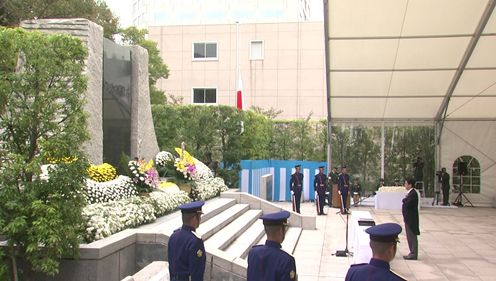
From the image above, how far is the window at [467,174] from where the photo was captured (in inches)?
893

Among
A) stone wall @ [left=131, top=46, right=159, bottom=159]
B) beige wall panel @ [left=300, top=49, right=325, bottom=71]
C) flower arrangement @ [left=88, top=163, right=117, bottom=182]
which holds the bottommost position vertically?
flower arrangement @ [left=88, top=163, right=117, bottom=182]

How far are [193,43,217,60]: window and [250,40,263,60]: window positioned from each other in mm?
3139

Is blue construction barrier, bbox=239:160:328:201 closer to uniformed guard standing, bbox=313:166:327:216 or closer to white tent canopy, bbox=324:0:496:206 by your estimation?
white tent canopy, bbox=324:0:496:206

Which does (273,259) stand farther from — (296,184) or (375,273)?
(296,184)

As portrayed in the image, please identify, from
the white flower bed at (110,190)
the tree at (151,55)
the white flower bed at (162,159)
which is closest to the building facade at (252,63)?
the tree at (151,55)

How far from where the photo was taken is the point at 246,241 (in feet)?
38.2

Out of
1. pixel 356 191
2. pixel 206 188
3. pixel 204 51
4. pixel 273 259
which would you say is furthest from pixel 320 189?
pixel 204 51

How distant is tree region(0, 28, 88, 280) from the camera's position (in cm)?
668

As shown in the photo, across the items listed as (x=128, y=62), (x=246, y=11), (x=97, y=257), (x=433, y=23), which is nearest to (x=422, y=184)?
(x=433, y=23)

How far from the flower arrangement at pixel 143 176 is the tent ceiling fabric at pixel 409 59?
633 cm

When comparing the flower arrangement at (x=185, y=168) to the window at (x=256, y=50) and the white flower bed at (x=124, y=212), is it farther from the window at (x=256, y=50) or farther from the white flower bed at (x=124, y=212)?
the window at (x=256, y=50)

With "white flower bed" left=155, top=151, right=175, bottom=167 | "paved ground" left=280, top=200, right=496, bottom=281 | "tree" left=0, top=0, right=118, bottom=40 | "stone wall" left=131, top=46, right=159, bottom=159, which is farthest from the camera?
"tree" left=0, top=0, right=118, bottom=40

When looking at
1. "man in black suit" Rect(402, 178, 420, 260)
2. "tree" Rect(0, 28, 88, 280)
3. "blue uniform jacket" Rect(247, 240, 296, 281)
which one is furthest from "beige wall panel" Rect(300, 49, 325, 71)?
"blue uniform jacket" Rect(247, 240, 296, 281)

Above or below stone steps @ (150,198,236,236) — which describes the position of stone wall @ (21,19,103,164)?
above
